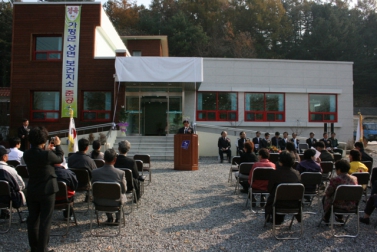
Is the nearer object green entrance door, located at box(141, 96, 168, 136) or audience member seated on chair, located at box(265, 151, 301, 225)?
audience member seated on chair, located at box(265, 151, 301, 225)

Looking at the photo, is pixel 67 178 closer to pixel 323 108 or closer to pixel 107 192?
pixel 107 192

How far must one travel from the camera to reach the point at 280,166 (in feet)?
16.6

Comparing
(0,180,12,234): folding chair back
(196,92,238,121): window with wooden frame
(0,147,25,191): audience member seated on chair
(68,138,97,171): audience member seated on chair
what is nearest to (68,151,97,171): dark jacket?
(68,138,97,171): audience member seated on chair

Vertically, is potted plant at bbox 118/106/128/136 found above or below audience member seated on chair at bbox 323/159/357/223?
above

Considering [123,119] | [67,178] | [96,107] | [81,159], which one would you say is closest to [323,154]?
[81,159]

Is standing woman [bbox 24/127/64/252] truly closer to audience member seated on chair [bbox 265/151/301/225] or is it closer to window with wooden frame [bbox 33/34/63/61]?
audience member seated on chair [bbox 265/151/301/225]

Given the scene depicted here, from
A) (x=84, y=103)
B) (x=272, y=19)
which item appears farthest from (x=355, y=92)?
(x=84, y=103)

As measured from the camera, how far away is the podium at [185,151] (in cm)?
1106

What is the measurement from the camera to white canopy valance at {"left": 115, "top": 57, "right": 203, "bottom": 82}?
52.2 feet

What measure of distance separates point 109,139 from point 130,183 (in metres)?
9.95

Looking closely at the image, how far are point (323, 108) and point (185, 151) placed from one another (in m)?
12.1

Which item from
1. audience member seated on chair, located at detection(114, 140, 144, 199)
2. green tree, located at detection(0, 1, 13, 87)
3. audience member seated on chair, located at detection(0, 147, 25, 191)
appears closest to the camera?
audience member seated on chair, located at detection(0, 147, 25, 191)

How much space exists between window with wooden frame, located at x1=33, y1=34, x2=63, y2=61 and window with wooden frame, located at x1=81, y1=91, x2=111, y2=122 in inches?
100

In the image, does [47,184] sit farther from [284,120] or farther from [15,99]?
[284,120]
